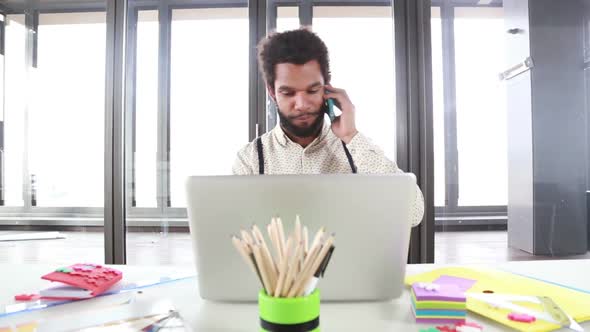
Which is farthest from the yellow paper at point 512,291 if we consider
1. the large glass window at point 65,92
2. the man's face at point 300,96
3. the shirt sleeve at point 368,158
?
the large glass window at point 65,92

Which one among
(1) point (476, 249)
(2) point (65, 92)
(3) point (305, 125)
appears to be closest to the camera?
(3) point (305, 125)

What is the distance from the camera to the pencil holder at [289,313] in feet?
1.51

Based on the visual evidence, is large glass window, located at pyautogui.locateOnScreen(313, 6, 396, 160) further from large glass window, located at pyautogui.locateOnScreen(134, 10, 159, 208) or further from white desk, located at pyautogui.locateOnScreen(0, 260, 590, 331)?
white desk, located at pyautogui.locateOnScreen(0, 260, 590, 331)

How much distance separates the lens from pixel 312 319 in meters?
0.48

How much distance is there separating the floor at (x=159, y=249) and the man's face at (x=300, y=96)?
1.46 metres

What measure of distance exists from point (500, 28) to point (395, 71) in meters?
0.95

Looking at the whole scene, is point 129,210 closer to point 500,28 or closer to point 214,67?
point 214,67

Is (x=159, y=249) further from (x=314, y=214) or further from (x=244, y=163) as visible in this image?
(x=314, y=214)

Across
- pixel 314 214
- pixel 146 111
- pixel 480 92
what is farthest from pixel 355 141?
pixel 146 111

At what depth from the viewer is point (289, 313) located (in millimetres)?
462

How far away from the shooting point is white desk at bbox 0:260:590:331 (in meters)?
0.62

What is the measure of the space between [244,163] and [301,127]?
0.27 meters

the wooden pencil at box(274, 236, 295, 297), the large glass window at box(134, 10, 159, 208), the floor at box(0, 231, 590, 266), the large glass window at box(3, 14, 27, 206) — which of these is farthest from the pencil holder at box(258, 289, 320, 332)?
the large glass window at box(3, 14, 27, 206)

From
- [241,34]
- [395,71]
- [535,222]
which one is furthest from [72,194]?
[535,222]
